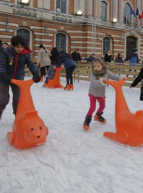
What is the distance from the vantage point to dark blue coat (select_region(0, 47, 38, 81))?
3.25m

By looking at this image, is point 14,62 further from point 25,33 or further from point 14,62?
point 25,33

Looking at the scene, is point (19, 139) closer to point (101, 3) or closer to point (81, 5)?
point (81, 5)

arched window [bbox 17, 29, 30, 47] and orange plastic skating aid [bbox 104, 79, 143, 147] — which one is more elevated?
arched window [bbox 17, 29, 30, 47]

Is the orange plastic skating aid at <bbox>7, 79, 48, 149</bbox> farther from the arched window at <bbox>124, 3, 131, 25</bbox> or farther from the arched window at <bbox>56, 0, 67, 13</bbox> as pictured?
the arched window at <bbox>124, 3, 131, 25</bbox>

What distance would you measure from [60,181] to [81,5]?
19.6 meters

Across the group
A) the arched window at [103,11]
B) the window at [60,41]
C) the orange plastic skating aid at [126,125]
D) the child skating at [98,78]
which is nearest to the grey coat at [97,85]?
the child skating at [98,78]

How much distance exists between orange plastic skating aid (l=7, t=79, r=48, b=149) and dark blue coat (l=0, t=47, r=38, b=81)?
45cm

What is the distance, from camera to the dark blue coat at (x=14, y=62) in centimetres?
325

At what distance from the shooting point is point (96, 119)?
4.16m

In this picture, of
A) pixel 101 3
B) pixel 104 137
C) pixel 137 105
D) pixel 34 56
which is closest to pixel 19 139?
pixel 104 137

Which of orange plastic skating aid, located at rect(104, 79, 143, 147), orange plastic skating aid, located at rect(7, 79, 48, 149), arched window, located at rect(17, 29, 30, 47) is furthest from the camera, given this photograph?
arched window, located at rect(17, 29, 30, 47)

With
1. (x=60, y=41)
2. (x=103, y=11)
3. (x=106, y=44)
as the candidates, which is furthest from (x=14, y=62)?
(x=103, y=11)

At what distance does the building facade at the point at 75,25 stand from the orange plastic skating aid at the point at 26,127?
552 inches

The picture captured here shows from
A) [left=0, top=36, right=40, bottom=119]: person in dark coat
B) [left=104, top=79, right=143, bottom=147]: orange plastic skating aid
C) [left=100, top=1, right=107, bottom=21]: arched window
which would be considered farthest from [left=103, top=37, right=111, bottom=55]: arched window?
[left=104, top=79, right=143, bottom=147]: orange plastic skating aid
